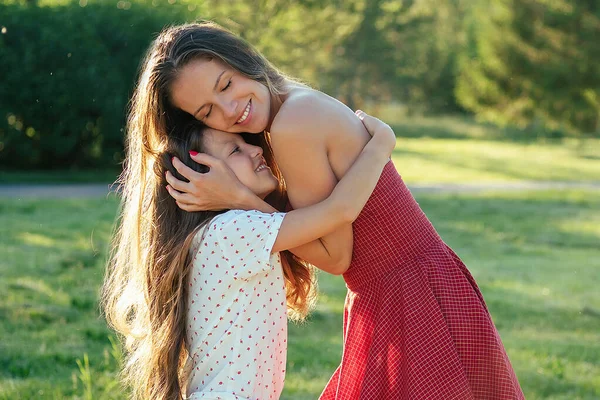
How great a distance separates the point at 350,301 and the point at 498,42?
1193 inches

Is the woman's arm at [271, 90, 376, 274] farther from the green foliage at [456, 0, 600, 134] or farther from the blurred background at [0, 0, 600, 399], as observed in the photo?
the green foliage at [456, 0, 600, 134]

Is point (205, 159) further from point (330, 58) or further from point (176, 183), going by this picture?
point (330, 58)

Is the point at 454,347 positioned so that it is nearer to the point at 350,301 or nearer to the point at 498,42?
the point at 350,301

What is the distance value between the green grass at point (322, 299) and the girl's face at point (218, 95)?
5.07 ft

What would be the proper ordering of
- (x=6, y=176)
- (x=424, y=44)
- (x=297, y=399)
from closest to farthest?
(x=297, y=399), (x=6, y=176), (x=424, y=44)

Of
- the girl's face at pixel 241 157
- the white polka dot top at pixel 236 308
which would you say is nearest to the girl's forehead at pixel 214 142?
the girl's face at pixel 241 157

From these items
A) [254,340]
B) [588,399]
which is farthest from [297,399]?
[254,340]

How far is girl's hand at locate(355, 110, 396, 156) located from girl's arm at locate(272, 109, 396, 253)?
2.3 inches

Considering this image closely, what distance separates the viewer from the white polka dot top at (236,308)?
232 centimetres

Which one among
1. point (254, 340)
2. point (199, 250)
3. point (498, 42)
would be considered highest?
point (199, 250)

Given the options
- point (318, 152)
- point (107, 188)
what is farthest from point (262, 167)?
point (107, 188)

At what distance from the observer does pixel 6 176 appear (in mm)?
12172

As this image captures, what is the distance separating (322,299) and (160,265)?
3.77 metres

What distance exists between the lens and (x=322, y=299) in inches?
243
